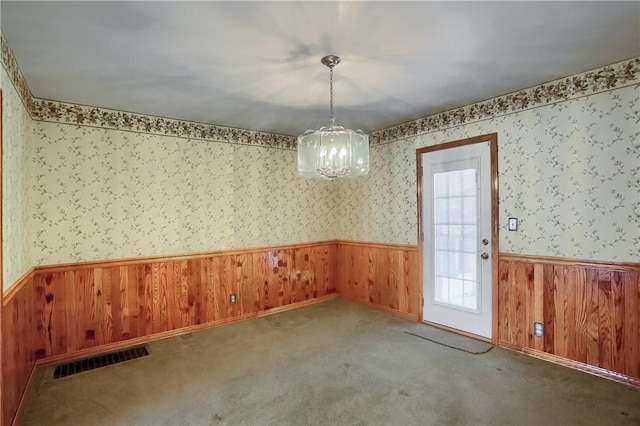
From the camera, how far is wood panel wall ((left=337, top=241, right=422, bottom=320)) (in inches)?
161

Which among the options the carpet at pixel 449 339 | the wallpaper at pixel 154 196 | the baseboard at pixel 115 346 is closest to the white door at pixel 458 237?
the carpet at pixel 449 339

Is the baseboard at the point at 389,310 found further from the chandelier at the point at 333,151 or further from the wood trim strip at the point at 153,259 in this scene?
the chandelier at the point at 333,151

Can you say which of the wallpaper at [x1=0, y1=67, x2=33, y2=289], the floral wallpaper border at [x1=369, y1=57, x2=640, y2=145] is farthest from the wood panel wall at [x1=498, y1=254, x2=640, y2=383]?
the wallpaper at [x1=0, y1=67, x2=33, y2=289]

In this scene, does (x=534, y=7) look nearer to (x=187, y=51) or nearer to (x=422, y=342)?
(x=187, y=51)

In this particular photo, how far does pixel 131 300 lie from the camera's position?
3441 millimetres

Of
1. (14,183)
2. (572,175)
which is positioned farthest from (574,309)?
(14,183)

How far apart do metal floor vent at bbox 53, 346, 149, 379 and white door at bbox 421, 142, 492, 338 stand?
10.3 feet

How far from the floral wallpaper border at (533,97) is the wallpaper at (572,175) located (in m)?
0.06

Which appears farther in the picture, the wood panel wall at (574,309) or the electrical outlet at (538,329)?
the electrical outlet at (538,329)

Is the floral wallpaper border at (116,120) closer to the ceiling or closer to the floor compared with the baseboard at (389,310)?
closer to the ceiling

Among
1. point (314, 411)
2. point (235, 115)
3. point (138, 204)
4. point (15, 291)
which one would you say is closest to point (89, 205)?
point (138, 204)

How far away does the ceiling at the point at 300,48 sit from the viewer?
71.2 inches

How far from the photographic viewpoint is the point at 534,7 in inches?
71.2

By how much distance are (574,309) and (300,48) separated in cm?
305
